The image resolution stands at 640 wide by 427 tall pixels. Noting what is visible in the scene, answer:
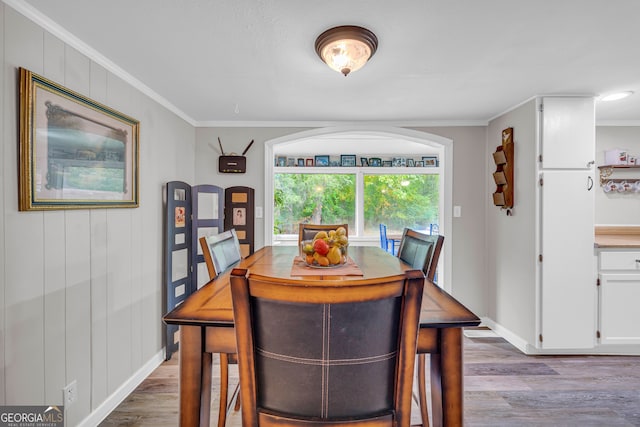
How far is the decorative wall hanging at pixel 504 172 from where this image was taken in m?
3.10

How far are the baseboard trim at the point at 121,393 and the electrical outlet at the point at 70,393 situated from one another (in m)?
0.18

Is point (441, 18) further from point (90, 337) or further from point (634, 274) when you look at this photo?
point (634, 274)

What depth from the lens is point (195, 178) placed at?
3621mm

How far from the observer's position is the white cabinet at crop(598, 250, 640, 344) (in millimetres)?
2775

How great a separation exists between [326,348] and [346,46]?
1.52 m

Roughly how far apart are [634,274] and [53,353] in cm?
419

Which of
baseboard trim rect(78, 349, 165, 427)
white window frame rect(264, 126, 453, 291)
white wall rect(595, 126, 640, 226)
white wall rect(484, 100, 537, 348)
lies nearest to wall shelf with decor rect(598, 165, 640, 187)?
white wall rect(595, 126, 640, 226)

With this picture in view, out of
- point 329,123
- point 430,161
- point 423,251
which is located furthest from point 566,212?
point 430,161

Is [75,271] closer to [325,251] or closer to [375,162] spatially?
[325,251]

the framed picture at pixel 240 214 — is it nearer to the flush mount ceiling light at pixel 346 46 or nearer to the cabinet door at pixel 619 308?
the flush mount ceiling light at pixel 346 46

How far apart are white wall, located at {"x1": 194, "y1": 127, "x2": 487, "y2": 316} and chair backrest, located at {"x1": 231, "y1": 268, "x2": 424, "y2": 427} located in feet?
9.13

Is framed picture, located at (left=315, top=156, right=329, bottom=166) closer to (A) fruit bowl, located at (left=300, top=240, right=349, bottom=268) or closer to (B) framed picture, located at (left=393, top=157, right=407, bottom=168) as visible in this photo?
(B) framed picture, located at (left=393, top=157, right=407, bottom=168)

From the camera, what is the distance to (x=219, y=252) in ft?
6.36

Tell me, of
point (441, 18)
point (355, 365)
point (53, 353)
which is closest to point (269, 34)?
point (441, 18)
